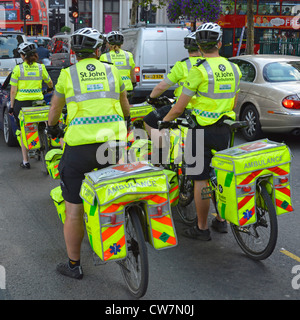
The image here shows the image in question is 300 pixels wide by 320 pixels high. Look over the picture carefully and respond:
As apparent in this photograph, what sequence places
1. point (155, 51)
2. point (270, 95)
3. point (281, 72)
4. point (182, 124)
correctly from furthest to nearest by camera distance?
point (155, 51), point (281, 72), point (270, 95), point (182, 124)

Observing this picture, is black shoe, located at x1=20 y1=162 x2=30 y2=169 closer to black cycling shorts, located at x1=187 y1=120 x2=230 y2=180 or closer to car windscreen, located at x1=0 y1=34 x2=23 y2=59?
black cycling shorts, located at x1=187 y1=120 x2=230 y2=180

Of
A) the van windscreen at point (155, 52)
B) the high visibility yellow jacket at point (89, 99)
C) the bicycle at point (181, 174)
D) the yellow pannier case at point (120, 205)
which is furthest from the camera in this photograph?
the van windscreen at point (155, 52)

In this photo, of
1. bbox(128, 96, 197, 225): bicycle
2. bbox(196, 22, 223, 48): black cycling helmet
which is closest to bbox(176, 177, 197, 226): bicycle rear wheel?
bbox(128, 96, 197, 225): bicycle

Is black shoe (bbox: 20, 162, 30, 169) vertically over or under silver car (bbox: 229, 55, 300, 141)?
under

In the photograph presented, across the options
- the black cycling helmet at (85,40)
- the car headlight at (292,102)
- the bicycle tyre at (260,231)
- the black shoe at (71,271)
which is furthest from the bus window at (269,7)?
the black shoe at (71,271)

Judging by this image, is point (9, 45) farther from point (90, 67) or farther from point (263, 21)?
point (263, 21)

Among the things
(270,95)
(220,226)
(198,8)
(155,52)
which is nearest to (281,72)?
(270,95)

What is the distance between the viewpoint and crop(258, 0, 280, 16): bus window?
80.9 feet

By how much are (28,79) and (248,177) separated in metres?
4.73

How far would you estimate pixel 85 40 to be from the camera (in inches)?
151

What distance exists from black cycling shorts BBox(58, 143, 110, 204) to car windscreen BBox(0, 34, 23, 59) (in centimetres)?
1082

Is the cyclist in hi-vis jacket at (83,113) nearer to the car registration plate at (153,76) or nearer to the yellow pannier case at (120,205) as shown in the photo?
the yellow pannier case at (120,205)

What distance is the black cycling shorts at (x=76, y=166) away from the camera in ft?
12.7

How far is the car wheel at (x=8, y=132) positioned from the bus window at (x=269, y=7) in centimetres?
1843
